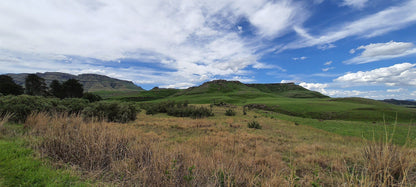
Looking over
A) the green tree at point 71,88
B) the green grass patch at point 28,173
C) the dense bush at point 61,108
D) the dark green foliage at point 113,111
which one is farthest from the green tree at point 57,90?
the green grass patch at point 28,173

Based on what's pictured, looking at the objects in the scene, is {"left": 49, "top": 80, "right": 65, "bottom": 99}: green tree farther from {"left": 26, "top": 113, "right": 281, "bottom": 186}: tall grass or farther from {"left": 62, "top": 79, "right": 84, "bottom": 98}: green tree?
{"left": 26, "top": 113, "right": 281, "bottom": 186}: tall grass

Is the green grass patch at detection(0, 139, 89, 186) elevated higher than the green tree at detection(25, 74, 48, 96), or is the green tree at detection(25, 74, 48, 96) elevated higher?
the green tree at detection(25, 74, 48, 96)

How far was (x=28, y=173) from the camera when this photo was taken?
11.9 feet

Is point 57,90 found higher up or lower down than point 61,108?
higher up

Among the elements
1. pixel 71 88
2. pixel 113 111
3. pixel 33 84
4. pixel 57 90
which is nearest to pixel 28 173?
pixel 113 111

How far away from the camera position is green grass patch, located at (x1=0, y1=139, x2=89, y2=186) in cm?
336

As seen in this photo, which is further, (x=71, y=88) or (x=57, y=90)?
(x=71, y=88)

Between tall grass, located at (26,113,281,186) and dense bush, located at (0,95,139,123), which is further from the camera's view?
dense bush, located at (0,95,139,123)

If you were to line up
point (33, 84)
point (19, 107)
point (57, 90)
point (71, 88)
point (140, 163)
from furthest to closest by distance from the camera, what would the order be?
1. point (71, 88)
2. point (57, 90)
3. point (33, 84)
4. point (19, 107)
5. point (140, 163)

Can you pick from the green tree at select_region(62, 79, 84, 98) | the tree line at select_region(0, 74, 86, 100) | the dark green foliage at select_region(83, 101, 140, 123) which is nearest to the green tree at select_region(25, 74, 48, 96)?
the tree line at select_region(0, 74, 86, 100)

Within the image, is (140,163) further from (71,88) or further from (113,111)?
(71,88)

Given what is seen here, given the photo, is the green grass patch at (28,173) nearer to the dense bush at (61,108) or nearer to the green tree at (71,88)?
the dense bush at (61,108)

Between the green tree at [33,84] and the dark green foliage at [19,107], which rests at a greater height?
the green tree at [33,84]

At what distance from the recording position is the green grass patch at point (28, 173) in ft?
11.0
